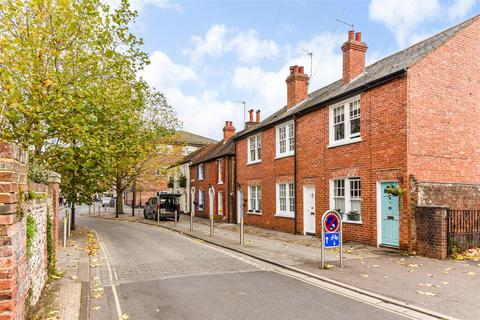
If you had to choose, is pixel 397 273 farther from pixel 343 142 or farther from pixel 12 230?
pixel 12 230

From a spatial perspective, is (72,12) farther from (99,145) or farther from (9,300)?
(9,300)

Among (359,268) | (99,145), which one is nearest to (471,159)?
(359,268)

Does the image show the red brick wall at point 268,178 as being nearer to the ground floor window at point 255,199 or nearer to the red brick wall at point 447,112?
the ground floor window at point 255,199

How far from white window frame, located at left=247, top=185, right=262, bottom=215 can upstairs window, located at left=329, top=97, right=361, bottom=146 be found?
7.90 metres

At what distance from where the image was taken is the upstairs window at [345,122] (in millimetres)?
15227

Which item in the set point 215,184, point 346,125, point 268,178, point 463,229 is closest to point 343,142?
point 346,125

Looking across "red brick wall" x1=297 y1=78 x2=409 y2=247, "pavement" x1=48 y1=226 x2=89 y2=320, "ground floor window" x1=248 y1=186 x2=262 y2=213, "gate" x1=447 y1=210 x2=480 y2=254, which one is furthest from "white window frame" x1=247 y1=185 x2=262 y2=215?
Answer: "gate" x1=447 y1=210 x2=480 y2=254

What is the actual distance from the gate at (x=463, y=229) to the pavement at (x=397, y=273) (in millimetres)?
1030

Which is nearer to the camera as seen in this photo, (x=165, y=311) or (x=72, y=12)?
(x=165, y=311)

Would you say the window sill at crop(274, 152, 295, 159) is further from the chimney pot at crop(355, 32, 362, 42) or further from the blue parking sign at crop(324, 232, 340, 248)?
the blue parking sign at crop(324, 232, 340, 248)

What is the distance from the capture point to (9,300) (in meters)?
3.97

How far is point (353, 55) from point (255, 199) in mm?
10421

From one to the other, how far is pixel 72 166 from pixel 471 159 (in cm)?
1480

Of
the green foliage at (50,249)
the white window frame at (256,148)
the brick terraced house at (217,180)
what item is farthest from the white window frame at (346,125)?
the green foliage at (50,249)
